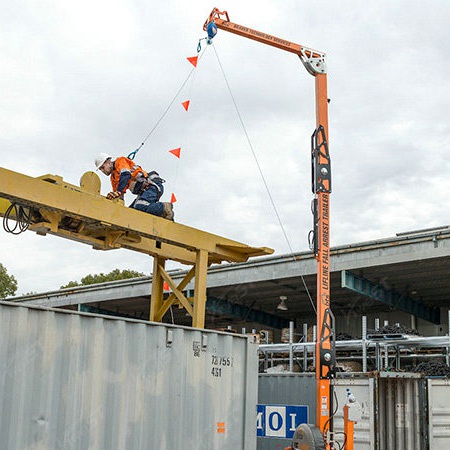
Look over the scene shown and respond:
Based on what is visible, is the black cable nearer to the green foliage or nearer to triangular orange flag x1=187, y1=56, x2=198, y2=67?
triangular orange flag x1=187, y1=56, x2=198, y2=67

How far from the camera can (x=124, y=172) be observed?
10039mm

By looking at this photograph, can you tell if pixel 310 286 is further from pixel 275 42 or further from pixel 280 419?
pixel 275 42

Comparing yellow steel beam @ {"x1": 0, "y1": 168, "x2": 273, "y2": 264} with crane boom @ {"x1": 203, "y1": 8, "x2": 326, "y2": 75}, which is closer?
yellow steel beam @ {"x1": 0, "y1": 168, "x2": 273, "y2": 264}

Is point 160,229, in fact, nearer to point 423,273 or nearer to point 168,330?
point 168,330

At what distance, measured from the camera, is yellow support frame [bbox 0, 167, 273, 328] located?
28.4 feet

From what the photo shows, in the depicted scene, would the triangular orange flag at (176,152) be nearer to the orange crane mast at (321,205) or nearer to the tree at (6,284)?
the orange crane mast at (321,205)

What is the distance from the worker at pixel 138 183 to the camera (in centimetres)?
1007

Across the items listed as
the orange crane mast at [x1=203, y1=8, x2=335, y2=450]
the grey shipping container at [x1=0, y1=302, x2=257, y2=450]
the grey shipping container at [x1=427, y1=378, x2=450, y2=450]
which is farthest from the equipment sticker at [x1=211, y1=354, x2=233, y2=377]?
the grey shipping container at [x1=427, y1=378, x2=450, y2=450]

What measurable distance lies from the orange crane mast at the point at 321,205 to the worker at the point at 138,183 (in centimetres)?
315

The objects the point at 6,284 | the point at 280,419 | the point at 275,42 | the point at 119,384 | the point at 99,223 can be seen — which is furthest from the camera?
the point at 6,284

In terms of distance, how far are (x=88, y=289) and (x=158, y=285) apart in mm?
17980

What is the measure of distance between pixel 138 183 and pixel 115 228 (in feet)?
3.54

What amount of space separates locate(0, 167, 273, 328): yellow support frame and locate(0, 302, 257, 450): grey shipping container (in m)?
1.20

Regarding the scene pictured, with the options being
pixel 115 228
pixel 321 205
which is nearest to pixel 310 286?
pixel 321 205
